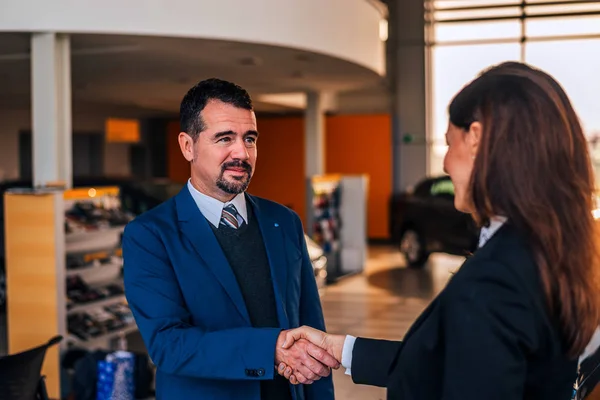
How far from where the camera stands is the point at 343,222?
12.6 meters

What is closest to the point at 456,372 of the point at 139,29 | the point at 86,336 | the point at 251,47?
the point at 86,336

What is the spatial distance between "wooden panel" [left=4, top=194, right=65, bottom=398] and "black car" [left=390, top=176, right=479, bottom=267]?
24.1ft

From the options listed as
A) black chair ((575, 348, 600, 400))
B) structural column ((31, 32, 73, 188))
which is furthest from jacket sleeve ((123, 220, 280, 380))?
structural column ((31, 32, 73, 188))

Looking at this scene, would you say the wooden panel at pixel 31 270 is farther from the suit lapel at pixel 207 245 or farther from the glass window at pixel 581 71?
the glass window at pixel 581 71

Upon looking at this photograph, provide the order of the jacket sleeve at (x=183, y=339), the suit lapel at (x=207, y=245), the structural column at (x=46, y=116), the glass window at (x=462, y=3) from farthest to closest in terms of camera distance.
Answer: the glass window at (x=462, y=3)
the structural column at (x=46, y=116)
the suit lapel at (x=207, y=245)
the jacket sleeve at (x=183, y=339)

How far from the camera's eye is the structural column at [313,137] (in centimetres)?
1262

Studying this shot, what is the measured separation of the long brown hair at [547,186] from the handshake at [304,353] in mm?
702

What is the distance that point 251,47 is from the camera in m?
7.87

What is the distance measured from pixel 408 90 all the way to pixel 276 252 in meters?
16.5

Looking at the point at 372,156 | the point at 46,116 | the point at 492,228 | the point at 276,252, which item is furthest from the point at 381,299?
the point at 492,228

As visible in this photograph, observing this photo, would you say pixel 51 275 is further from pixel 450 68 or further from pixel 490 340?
pixel 450 68

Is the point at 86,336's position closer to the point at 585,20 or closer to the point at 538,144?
the point at 538,144

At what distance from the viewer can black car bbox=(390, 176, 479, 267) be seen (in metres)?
→ 12.1

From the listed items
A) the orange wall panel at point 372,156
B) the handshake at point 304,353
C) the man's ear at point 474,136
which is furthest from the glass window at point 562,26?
the man's ear at point 474,136
